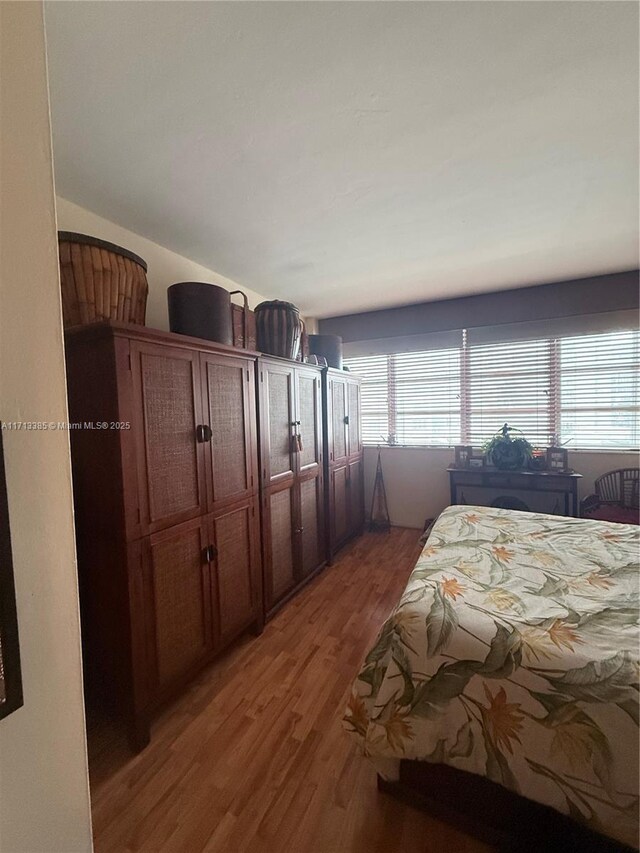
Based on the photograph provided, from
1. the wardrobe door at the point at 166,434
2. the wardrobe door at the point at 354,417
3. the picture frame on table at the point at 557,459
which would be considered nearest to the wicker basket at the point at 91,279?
the wardrobe door at the point at 166,434

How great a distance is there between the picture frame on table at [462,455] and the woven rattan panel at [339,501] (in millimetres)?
1129

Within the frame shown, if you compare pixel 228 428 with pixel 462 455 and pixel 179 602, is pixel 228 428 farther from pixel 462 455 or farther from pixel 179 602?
pixel 462 455

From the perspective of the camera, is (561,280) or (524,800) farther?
(561,280)

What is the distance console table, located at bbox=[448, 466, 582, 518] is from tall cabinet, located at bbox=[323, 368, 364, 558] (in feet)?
3.11

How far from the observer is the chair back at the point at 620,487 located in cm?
274

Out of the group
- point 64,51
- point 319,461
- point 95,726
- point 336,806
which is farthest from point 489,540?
point 64,51

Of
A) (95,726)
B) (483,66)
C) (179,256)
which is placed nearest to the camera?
(483,66)

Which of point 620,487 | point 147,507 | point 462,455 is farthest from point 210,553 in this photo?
point 620,487

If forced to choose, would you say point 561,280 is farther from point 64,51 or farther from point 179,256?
point 64,51

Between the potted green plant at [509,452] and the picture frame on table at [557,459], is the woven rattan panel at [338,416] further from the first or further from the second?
the picture frame on table at [557,459]

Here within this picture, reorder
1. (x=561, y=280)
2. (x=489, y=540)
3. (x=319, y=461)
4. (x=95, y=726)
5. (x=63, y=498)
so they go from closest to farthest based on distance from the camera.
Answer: (x=63, y=498), (x=95, y=726), (x=489, y=540), (x=319, y=461), (x=561, y=280)

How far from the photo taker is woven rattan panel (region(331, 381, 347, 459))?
3.01 meters

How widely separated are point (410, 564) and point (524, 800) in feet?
6.33

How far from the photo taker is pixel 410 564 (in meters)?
2.91
